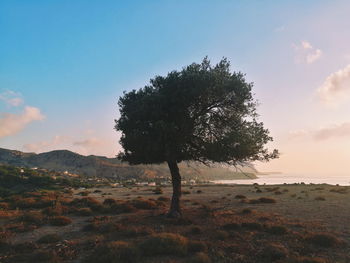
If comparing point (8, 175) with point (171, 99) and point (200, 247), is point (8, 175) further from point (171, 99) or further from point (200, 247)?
point (200, 247)

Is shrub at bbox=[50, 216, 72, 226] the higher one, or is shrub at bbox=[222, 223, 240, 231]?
shrub at bbox=[222, 223, 240, 231]

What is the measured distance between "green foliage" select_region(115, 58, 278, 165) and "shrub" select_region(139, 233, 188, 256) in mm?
8044

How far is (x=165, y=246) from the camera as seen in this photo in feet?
39.4

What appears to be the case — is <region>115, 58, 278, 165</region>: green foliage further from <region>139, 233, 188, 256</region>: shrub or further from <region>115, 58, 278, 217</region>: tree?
<region>139, 233, 188, 256</region>: shrub

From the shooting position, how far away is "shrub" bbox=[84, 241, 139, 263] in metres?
10.5

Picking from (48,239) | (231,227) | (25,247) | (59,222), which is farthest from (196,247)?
(59,222)

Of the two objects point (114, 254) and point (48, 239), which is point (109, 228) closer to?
point (48, 239)

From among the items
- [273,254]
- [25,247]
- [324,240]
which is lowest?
[25,247]

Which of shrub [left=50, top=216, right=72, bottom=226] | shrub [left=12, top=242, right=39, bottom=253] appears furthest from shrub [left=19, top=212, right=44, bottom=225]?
shrub [left=12, top=242, right=39, bottom=253]

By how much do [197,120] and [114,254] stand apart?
1297cm

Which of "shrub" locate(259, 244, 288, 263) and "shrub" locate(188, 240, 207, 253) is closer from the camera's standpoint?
"shrub" locate(259, 244, 288, 263)

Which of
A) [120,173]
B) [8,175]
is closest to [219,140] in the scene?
[8,175]

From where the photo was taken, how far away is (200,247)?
474 inches

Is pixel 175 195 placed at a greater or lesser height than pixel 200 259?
greater
